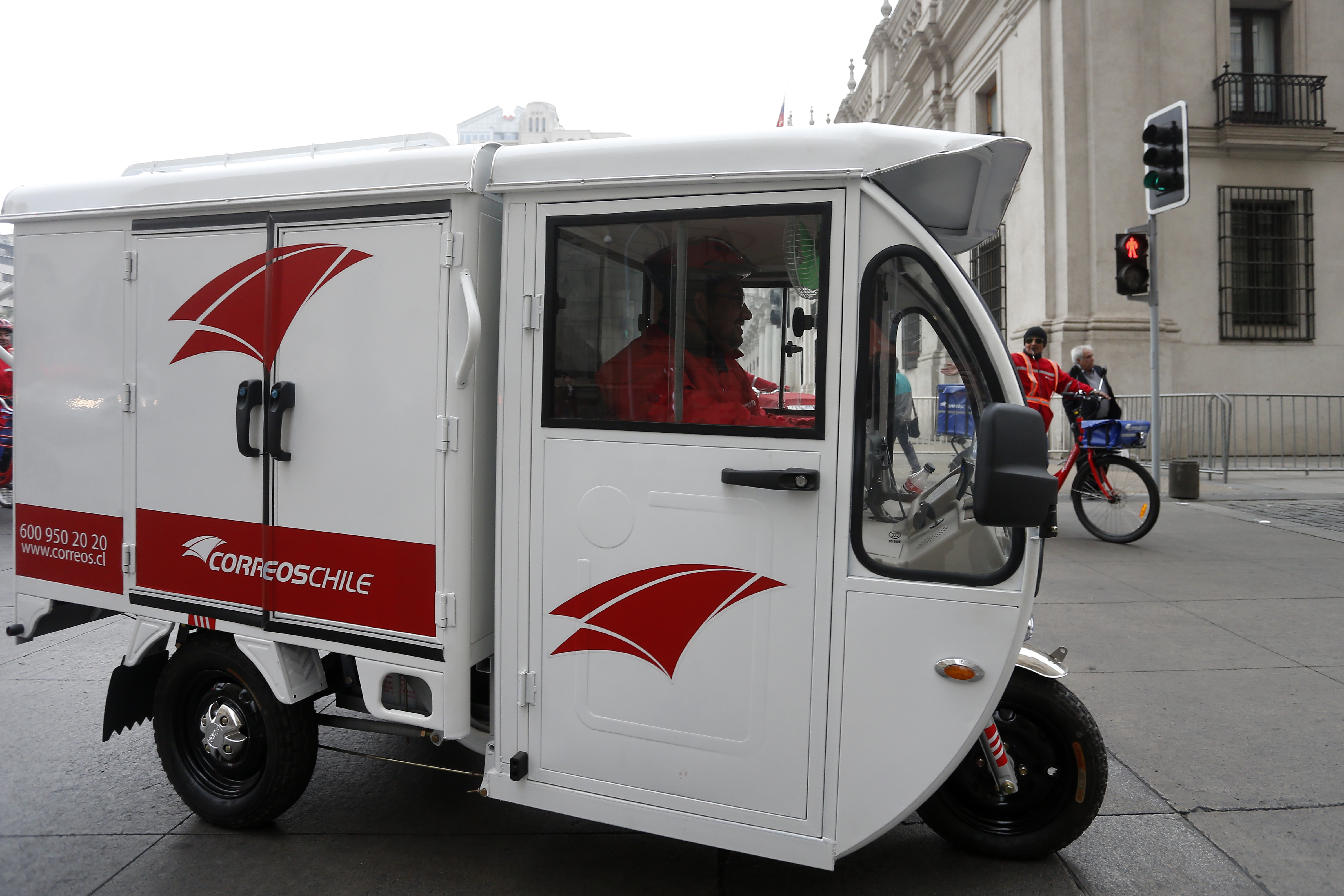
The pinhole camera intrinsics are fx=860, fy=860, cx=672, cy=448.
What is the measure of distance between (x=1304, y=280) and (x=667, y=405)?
55.8 feet

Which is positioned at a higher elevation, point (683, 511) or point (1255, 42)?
point (1255, 42)

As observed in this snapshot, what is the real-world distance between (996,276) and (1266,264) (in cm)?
459

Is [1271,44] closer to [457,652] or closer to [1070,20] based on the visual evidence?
[1070,20]

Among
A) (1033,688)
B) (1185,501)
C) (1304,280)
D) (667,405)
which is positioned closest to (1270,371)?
(1304,280)

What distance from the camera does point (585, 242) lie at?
2742mm

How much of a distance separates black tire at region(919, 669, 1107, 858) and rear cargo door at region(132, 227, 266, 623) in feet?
8.60

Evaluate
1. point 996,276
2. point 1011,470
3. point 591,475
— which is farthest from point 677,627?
point 996,276

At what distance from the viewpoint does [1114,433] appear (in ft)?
26.8

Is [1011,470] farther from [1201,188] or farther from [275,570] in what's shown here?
[1201,188]

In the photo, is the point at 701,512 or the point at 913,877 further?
the point at 913,877

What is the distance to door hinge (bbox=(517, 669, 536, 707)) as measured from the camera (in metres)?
2.80

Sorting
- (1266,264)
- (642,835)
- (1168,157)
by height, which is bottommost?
(642,835)

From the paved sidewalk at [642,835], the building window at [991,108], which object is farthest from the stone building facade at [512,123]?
the paved sidewalk at [642,835]

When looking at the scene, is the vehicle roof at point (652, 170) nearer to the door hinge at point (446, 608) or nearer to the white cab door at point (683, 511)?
the white cab door at point (683, 511)
